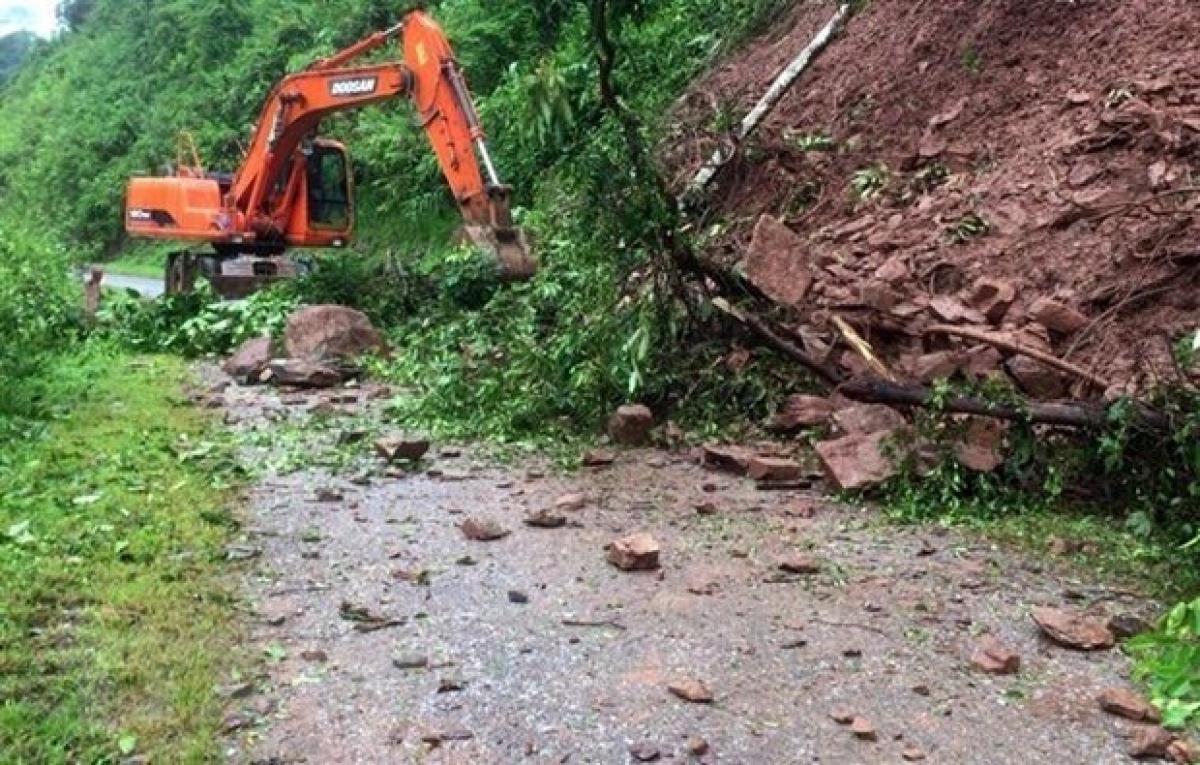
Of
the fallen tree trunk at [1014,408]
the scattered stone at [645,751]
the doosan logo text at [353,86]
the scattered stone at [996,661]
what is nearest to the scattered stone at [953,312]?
the fallen tree trunk at [1014,408]

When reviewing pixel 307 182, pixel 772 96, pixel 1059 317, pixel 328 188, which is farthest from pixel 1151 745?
pixel 328 188

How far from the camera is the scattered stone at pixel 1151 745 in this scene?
3.42 metres

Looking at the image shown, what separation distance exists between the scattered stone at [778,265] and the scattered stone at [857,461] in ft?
5.40

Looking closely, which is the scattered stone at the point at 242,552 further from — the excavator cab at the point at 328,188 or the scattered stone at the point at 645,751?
the excavator cab at the point at 328,188

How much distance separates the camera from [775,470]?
6.48 metres

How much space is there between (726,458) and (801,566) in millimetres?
1845

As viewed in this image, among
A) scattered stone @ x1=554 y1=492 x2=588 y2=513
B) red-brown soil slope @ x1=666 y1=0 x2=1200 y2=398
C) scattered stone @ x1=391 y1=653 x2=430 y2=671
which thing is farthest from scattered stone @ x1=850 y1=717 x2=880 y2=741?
red-brown soil slope @ x1=666 y1=0 x2=1200 y2=398

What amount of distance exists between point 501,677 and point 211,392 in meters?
6.30

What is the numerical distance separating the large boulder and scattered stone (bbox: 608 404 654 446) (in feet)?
12.6

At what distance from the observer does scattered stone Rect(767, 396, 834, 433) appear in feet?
23.3

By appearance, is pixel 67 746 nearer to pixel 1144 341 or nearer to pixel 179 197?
pixel 1144 341

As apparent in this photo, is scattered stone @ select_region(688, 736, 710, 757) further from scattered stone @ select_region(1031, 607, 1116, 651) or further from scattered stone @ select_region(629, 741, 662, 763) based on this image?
scattered stone @ select_region(1031, 607, 1116, 651)

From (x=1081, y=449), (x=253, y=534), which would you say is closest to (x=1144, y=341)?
(x=1081, y=449)

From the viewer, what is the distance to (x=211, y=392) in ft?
31.1
